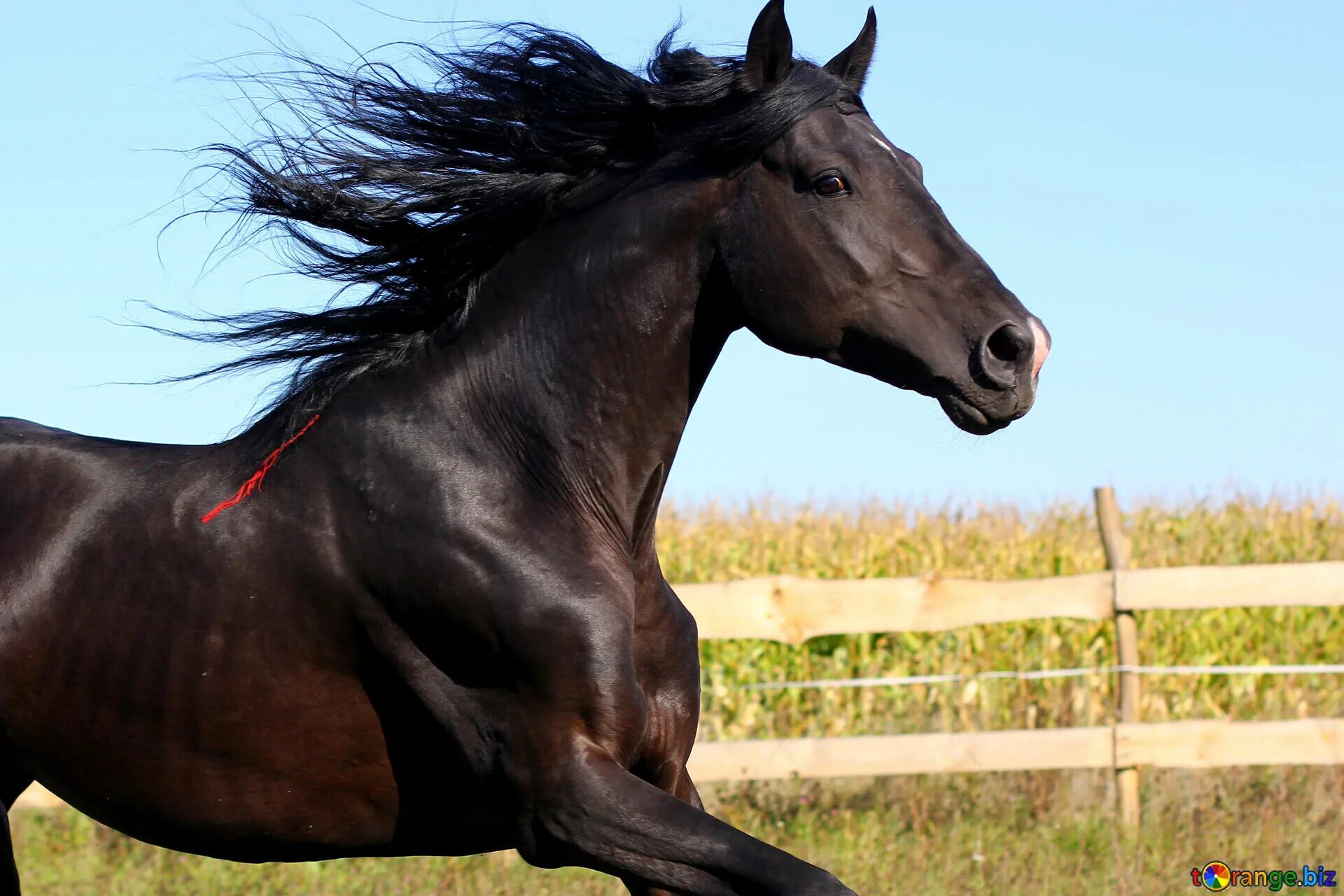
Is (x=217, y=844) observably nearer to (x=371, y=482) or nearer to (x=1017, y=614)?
(x=371, y=482)

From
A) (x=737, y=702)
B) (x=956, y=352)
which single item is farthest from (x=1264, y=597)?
(x=956, y=352)

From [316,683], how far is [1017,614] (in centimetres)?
518

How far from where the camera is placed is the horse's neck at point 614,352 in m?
3.19

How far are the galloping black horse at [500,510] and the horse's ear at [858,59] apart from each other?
0.02 m

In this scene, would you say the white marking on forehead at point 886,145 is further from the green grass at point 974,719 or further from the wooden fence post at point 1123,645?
the wooden fence post at point 1123,645

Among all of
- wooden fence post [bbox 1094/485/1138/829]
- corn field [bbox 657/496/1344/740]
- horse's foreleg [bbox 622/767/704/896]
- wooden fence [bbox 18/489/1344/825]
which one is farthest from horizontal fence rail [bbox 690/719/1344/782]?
horse's foreleg [bbox 622/767/704/896]

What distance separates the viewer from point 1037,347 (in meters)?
2.91

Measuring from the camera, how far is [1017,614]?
24.9ft

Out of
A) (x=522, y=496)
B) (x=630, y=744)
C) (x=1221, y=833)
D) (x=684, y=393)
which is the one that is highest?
(x=684, y=393)

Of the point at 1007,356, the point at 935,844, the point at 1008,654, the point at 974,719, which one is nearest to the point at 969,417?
the point at 1007,356

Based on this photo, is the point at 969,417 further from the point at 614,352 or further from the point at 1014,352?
the point at 614,352

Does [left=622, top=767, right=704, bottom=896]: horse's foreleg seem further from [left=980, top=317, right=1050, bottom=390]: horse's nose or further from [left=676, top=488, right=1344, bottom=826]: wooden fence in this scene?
[left=676, top=488, right=1344, bottom=826]: wooden fence

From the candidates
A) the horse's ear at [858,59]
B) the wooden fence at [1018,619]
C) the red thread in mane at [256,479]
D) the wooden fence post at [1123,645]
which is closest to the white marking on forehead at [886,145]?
the horse's ear at [858,59]

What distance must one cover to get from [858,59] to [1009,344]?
92cm
